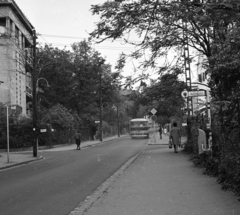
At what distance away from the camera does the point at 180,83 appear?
18.1 m

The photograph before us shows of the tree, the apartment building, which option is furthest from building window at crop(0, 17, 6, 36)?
the tree

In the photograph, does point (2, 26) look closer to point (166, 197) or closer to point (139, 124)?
point (139, 124)

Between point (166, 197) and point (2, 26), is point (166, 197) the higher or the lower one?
the lower one

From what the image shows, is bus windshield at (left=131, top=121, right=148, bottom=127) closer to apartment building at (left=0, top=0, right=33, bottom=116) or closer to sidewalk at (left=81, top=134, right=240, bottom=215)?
apartment building at (left=0, top=0, right=33, bottom=116)

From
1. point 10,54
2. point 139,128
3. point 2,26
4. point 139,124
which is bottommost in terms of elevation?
point 139,128

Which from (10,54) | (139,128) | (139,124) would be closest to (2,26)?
(10,54)

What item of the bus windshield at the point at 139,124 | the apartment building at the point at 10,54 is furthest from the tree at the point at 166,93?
the bus windshield at the point at 139,124

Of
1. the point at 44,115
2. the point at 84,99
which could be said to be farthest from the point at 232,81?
the point at 84,99

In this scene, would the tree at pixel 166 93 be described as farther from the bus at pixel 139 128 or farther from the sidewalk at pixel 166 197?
the bus at pixel 139 128

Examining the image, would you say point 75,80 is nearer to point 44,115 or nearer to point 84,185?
point 44,115

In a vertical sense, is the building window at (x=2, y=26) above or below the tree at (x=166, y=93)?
above

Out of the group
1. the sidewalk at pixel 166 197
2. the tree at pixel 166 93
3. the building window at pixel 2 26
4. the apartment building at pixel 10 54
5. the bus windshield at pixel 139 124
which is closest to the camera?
the sidewalk at pixel 166 197

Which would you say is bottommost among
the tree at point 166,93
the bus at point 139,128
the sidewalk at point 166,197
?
the sidewalk at point 166,197

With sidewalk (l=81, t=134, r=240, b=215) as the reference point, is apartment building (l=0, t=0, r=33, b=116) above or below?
above
